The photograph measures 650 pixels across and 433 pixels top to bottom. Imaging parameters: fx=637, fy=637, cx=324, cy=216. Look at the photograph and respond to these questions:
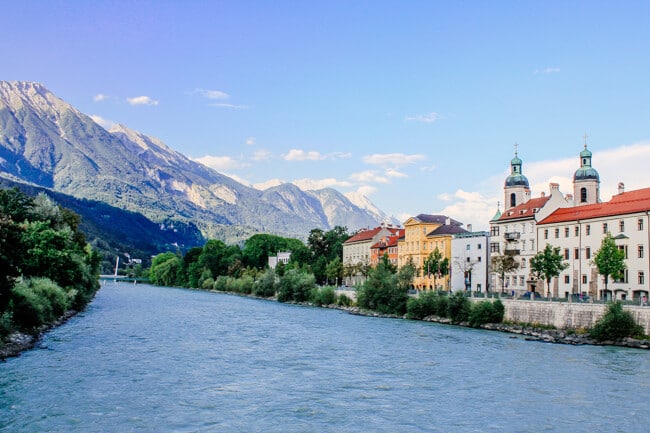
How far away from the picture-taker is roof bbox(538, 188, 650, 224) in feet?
192

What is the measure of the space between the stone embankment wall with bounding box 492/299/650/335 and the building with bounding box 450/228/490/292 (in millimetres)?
25453

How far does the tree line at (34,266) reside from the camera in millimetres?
37938

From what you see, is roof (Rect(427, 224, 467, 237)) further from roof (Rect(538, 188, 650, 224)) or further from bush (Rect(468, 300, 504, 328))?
bush (Rect(468, 300, 504, 328))

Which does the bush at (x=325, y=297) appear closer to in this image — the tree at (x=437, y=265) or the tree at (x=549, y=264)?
the tree at (x=437, y=265)

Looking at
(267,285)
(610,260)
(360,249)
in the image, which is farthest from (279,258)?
(610,260)

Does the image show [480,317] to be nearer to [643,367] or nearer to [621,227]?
[621,227]

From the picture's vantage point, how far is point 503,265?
7256 centimetres

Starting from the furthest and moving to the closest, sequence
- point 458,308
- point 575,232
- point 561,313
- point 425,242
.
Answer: point 425,242, point 575,232, point 458,308, point 561,313

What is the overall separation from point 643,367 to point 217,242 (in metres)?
146

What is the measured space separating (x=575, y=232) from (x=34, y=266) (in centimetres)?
5183

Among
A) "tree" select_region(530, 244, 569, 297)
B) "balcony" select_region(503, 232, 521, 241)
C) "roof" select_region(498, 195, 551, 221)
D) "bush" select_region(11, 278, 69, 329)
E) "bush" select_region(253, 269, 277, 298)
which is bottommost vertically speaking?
"bush" select_region(11, 278, 69, 329)

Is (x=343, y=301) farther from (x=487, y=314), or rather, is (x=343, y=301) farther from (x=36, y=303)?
(x=36, y=303)

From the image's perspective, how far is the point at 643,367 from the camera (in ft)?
116

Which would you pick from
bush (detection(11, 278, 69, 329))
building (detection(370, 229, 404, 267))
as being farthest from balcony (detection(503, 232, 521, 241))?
bush (detection(11, 278, 69, 329))
